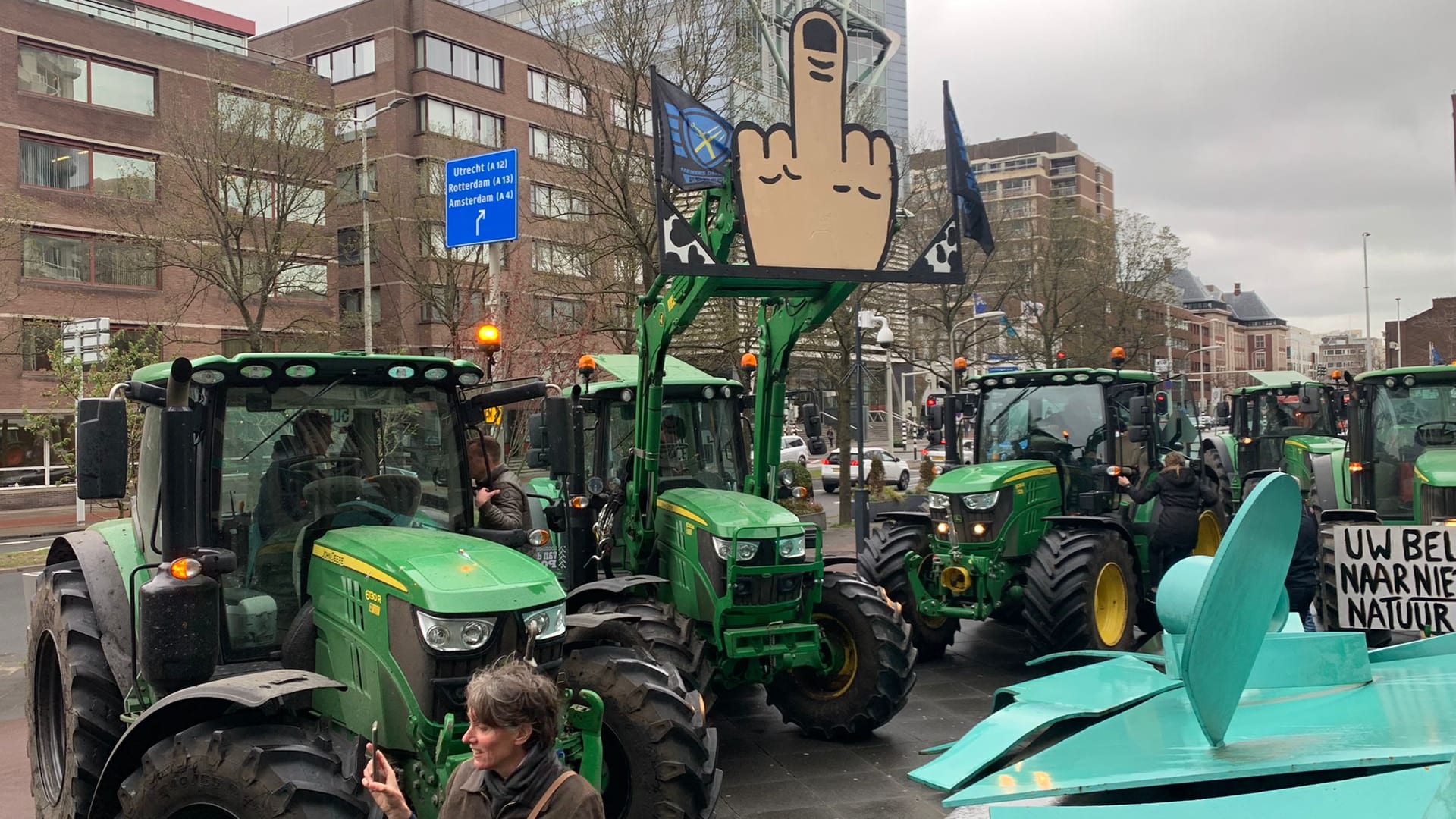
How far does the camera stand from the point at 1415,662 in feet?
12.0

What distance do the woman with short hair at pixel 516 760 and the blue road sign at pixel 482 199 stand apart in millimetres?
11760

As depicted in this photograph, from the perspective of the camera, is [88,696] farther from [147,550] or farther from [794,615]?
[794,615]

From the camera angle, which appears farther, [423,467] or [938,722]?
[938,722]

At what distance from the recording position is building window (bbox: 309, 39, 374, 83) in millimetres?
42812

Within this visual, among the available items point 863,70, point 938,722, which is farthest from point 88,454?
point 863,70

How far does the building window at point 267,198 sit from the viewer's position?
934 inches

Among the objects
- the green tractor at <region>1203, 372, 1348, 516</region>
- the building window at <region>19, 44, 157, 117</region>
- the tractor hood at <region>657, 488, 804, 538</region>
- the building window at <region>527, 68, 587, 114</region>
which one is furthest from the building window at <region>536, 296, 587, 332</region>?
the building window at <region>19, 44, 157, 117</region>

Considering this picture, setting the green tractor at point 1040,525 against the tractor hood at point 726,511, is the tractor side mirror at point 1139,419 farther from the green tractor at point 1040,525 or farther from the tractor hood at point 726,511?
the tractor hood at point 726,511

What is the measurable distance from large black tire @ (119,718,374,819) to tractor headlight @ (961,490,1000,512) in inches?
257

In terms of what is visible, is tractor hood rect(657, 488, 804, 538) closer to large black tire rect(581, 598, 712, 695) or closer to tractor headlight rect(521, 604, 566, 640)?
large black tire rect(581, 598, 712, 695)

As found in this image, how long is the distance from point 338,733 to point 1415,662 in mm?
4181

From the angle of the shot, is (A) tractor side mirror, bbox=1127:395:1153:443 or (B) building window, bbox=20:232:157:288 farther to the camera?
(B) building window, bbox=20:232:157:288

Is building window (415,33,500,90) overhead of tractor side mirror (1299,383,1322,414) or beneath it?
overhead

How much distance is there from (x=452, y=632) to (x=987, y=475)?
6.45 metres
